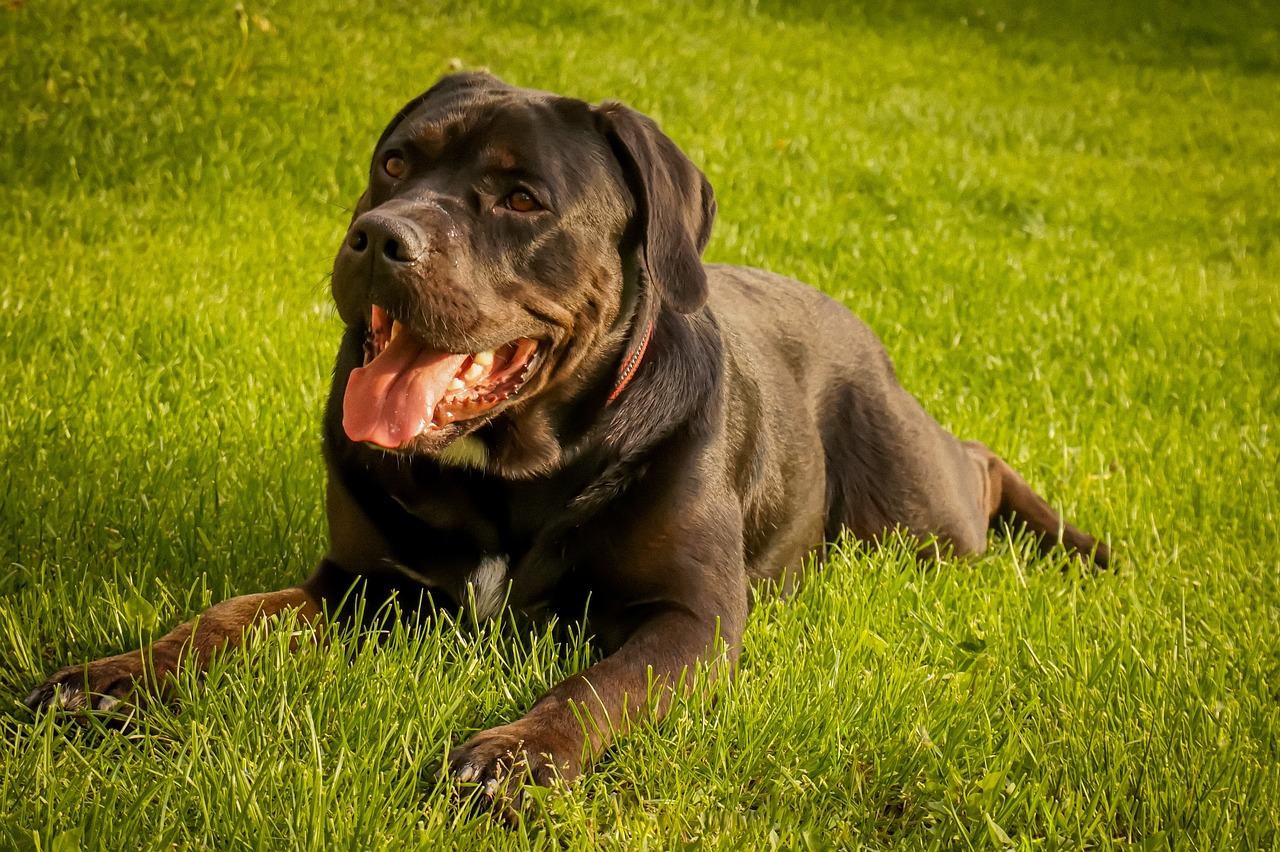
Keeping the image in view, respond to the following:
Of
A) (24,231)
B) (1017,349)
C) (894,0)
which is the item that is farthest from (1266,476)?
(894,0)

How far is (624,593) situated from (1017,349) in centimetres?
423

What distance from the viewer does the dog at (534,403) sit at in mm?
2951

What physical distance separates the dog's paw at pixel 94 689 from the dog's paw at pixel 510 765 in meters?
0.75

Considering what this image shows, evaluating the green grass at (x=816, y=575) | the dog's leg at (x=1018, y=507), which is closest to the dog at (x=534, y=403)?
the green grass at (x=816, y=575)

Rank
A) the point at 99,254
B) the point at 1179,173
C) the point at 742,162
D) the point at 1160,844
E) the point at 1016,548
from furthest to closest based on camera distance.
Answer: the point at 1179,173, the point at 742,162, the point at 99,254, the point at 1016,548, the point at 1160,844

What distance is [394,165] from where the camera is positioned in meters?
3.35

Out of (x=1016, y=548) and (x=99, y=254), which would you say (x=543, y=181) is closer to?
(x=1016, y=548)

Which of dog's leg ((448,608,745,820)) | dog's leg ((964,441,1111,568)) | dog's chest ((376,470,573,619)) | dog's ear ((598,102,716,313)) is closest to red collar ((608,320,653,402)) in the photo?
dog's ear ((598,102,716,313))

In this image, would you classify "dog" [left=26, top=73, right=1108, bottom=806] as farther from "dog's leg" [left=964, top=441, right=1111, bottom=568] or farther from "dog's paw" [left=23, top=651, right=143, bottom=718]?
"dog's leg" [left=964, top=441, right=1111, bottom=568]

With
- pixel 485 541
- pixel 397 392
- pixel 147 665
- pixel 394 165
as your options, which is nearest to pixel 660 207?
pixel 394 165

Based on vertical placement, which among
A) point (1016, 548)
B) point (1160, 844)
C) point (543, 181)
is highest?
point (543, 181)

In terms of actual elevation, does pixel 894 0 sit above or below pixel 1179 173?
above

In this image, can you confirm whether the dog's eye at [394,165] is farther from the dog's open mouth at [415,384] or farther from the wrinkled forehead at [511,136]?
the dog's open mouth at [415,384]

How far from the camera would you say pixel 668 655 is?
2967mm
